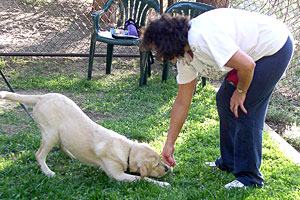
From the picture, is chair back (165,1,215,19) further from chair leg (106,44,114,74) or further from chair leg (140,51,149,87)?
chair leg (106,44,114,74)

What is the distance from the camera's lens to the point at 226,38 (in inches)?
104

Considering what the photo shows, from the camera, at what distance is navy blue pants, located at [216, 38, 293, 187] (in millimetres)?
3066

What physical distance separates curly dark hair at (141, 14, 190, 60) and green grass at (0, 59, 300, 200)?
4.10 feet

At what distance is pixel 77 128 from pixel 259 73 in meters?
1.71

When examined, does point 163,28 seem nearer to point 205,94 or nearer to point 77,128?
point 77,128

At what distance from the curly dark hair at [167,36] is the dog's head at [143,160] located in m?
0.96

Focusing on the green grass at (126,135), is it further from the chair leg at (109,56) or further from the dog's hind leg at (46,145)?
the chair leg at (109,56)

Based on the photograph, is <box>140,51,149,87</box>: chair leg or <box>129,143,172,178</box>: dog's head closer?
<box>129,143,172,178</box>: dog's head

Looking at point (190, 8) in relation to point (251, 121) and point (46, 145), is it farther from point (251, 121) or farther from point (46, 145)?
point (46, 145)

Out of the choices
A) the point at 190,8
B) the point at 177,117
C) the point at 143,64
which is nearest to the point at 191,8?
the point at 190,8

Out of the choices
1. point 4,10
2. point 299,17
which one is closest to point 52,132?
point 299,17

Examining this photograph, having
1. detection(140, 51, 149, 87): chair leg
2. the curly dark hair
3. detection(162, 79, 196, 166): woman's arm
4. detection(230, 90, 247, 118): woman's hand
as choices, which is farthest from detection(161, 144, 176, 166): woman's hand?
detection(140, 51, 149, 87): chair leg

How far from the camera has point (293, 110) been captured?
258 inches

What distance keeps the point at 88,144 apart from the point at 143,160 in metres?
0.54
